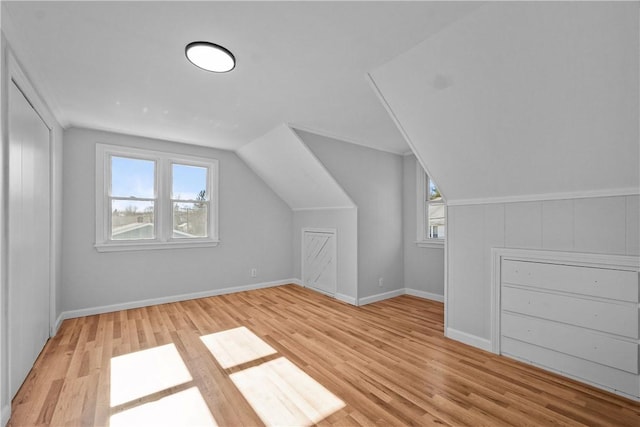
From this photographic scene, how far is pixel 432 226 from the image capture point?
4.47m

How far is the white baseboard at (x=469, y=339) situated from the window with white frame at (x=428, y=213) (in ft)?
5.42

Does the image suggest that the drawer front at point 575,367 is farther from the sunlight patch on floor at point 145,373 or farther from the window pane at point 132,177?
the window pane at point 132,177

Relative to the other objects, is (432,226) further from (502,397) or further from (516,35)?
(516,35)

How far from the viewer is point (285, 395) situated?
6.46ft

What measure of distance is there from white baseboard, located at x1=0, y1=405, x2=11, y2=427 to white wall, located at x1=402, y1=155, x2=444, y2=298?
14.7 ft

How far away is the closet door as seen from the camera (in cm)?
189

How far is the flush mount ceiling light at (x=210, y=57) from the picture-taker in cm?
192

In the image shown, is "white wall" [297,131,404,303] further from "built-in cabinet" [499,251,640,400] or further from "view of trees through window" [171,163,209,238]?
"view of trees through window" [171,163,209,238]

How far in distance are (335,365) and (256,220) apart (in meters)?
3.21

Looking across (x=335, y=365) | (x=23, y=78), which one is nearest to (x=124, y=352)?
(x=335, y=365)

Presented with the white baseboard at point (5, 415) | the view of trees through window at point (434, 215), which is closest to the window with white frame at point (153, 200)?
the white baseboard at point (5, 415)

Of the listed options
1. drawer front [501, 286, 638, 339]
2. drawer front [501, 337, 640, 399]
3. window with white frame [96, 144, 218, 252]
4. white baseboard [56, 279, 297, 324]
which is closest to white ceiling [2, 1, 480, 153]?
window with white frame [96, 144, 218, 252]

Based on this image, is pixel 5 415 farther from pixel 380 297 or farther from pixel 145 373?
pixel 380 297

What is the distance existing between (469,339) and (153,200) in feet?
14.5
